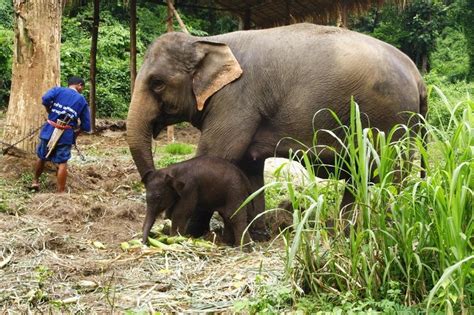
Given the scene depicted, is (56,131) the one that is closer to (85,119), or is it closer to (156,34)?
(85,119)

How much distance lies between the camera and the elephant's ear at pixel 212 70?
19.1 feet

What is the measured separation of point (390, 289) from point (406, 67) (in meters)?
2.79

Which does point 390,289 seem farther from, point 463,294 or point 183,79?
point 183,79

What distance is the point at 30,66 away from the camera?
7.86 metres

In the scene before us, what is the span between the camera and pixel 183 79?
5926 millimetres

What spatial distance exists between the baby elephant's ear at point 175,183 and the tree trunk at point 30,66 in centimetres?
298

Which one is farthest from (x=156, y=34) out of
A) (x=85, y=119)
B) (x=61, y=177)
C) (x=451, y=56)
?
(x=61, y=177)

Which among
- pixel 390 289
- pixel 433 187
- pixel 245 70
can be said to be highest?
pixel 245 70

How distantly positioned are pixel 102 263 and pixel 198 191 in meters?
1.08

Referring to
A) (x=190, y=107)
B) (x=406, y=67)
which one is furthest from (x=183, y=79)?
(x=406, y=67)

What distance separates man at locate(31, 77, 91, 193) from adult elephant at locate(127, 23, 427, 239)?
5.71 ft

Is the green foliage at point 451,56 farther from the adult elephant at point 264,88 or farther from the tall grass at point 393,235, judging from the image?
the tall grass at point 393,235

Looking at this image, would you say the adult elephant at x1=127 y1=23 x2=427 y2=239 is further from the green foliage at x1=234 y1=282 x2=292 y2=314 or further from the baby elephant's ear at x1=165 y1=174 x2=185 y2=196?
the green foliage at x1=234 y1=282 x2=292 y2=314

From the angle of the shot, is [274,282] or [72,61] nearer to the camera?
[274,282]
